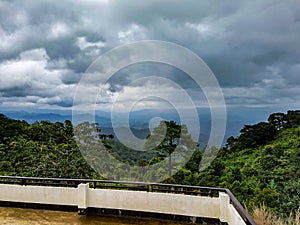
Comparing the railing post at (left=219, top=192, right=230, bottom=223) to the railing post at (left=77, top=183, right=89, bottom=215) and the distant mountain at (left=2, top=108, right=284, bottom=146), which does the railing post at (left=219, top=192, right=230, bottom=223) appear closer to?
the railing post at (left=77, top=183, right=89, bottom=215)

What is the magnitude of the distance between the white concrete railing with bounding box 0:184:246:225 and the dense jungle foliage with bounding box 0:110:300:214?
4.63 meters

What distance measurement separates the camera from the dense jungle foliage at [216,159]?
30.9 feet

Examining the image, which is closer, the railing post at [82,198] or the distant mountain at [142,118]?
the railing post at [82,198]

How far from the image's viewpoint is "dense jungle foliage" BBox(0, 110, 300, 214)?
30.9 ft

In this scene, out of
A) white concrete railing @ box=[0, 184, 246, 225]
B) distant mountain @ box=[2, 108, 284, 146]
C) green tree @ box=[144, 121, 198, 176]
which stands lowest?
white concrete railing @ box=[0, 184, 246, 225]

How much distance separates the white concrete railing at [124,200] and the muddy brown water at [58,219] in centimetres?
17

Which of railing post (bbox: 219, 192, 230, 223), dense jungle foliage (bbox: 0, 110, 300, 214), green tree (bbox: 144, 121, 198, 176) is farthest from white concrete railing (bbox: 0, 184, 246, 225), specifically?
green tree (bbox: 144, 121, 198, 176)

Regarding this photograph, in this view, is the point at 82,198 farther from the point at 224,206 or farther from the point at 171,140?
the point at 171,140

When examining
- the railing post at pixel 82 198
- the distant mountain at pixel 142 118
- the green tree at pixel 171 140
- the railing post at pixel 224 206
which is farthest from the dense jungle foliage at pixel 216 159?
the railing post at pixel 82 198

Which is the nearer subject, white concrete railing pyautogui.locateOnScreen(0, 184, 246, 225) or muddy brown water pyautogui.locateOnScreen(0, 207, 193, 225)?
white concrete railing pyautogui.locateOnScreen(0, 184, 246, 225)

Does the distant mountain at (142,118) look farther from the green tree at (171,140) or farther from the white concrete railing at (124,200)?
the white concrete railing at (124,200)

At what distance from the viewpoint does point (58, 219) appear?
4.34m

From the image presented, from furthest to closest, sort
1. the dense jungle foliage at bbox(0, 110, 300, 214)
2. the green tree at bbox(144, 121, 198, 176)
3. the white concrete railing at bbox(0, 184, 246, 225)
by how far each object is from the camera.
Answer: the green tree at bbox(144, 121, 198, 176) < the dense jungle foliage at bbox(0, 110, 300, 214) < the white concrete railing at bbox(0, 184, 246, 225)

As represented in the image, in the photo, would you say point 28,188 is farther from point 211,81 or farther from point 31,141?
point 31,141
